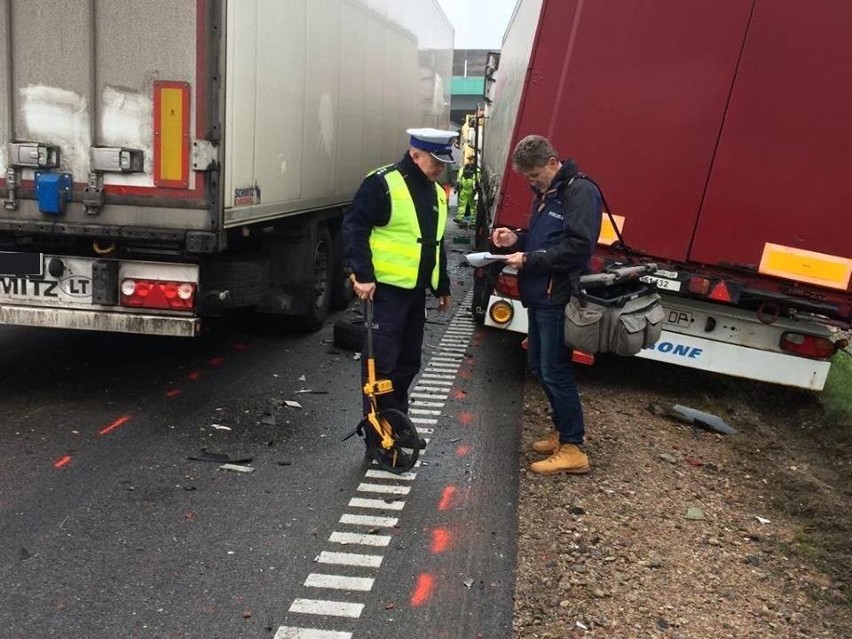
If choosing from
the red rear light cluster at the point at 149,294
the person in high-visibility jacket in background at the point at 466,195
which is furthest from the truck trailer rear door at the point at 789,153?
the person in high-visibility jacket in background at the point at 466,195

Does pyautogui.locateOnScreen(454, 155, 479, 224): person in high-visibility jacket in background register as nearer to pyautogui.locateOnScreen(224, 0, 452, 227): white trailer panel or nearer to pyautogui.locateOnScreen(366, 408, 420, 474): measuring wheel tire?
pyautogui.locateOnScreen(224, 0, 452, 227): white trailer panel

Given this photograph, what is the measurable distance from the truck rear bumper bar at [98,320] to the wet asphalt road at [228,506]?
0.60m

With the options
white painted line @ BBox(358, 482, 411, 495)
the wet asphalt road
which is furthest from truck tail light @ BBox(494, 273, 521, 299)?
white painted line @ BBox(358, 482, 411, 495)

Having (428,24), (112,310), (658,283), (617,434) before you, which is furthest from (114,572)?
(428,24)

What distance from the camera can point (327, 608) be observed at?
3.11 meters

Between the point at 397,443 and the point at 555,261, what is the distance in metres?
1.28

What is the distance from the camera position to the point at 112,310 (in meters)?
4.91

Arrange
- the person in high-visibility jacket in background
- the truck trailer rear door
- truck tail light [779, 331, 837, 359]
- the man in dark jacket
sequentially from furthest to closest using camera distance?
the person in high-visibility jacket in background < truck tail light [779, 331, 837, 359] < the truck trailer rear door < the man in dark jacket

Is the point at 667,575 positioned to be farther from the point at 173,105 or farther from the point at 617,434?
the point at 173,105

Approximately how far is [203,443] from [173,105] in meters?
1.91

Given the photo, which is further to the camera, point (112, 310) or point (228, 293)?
point (228, 293)

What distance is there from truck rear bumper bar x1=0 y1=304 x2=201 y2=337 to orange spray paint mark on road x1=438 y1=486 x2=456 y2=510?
1.78 m

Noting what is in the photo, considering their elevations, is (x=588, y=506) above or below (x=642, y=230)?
below

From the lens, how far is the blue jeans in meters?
4.43
